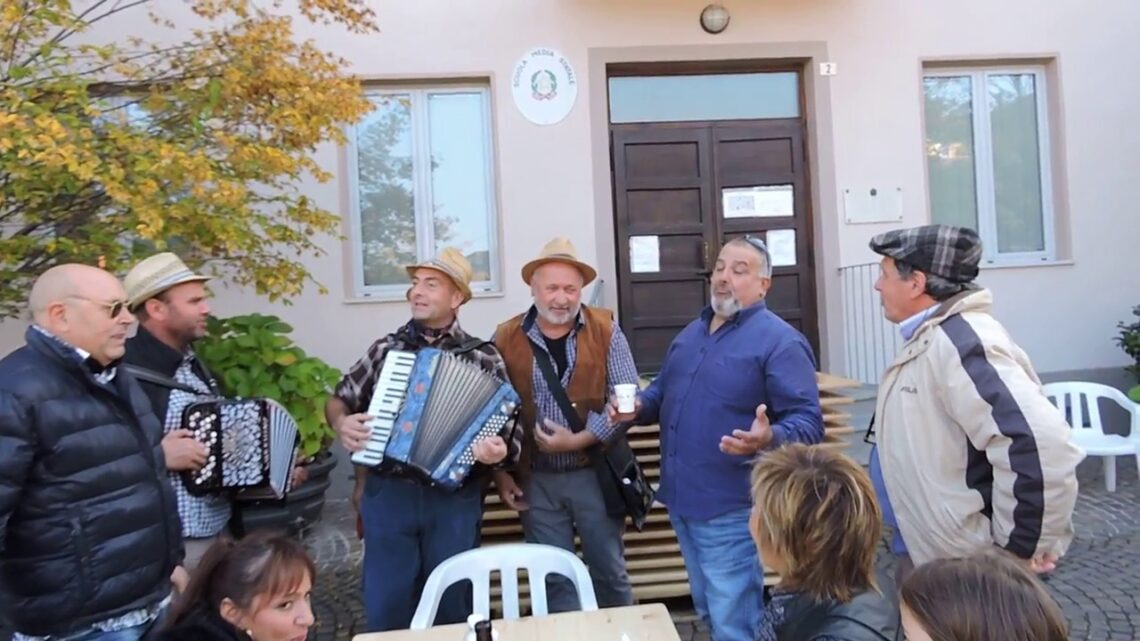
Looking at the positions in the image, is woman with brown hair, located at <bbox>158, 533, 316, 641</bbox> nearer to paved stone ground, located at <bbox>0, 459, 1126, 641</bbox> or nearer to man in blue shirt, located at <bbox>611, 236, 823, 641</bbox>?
paved stone ground, located at <bbox>0, 459, 1126, 641</bbox>

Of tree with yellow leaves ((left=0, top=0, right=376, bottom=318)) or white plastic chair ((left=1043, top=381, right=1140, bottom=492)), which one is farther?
white plastic chair ((left=1043, top=381, right=1140, bottom=492))

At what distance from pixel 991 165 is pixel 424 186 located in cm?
538

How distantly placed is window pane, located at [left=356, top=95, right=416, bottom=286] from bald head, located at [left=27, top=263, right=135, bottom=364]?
4986mm

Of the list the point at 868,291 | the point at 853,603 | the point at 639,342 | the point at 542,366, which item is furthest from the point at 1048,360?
the point at 853,603

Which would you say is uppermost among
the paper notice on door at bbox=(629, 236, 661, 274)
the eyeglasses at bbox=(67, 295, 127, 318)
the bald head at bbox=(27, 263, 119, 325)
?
the paper notice on door at bbox=(629, 236, 661, 274)

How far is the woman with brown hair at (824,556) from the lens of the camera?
76.1 inches

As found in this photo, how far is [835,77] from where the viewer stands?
7.63 m

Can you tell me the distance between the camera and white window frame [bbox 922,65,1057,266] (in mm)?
8008

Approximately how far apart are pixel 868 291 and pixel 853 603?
606cm

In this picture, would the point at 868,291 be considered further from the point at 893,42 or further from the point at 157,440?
the point at 157,440

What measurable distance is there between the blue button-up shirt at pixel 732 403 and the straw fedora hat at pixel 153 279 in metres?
2.04

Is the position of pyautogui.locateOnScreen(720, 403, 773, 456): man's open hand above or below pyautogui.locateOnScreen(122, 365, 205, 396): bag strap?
below

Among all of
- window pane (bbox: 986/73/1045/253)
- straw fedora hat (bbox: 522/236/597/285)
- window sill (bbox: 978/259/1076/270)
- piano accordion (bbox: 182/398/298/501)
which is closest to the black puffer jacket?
piano accordion (bbox: 182/398/298/501)

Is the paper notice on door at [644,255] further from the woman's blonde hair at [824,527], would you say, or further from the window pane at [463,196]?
the woman's blonde hair at [824,527]
